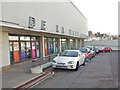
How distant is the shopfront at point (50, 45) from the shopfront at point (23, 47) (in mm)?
2902

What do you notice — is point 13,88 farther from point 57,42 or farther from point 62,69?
→ point 57,42

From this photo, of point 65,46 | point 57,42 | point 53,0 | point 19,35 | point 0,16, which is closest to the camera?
point 0,16

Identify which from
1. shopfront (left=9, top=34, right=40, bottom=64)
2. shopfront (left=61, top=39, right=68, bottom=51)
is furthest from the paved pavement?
shopfront (left=61, top=39, right=68, bottom=51)

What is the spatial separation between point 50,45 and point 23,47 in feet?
26.2

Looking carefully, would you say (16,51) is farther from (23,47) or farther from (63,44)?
(63,44)

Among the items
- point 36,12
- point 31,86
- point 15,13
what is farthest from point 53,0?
point 31,86

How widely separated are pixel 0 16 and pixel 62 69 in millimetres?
5707

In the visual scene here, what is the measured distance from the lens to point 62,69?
1116cm

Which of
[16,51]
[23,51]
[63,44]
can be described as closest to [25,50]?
[23,51]

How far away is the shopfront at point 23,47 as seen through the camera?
12.7 m

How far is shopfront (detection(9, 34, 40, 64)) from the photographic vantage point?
12.7 m

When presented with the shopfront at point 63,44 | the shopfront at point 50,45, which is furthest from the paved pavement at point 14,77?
the shopfront at point 63,44

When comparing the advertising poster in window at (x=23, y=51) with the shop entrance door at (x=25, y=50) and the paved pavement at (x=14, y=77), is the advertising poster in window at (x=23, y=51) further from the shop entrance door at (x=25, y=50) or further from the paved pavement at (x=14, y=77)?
the paved pavement at (x=14, y=77)

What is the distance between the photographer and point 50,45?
22.2 metres
